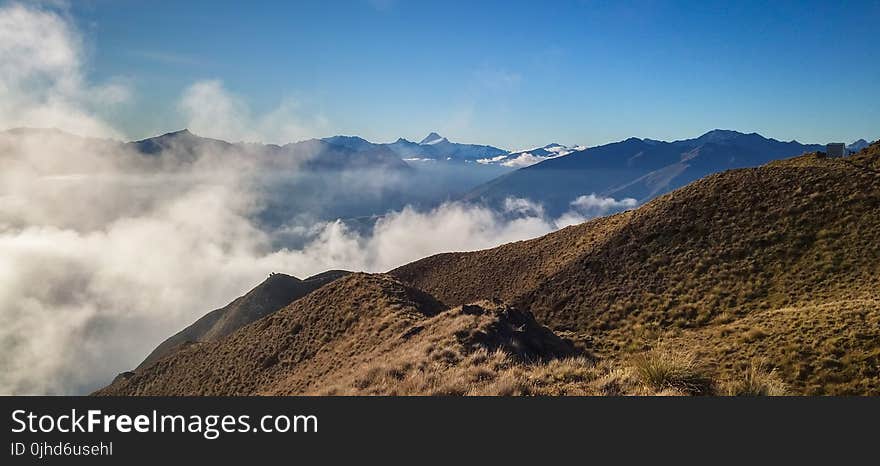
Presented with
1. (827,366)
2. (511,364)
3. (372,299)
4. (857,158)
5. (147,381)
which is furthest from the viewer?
(857,158)

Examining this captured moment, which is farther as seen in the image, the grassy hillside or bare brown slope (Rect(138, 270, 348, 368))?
bare brown slope (Rect(138, 270, 348, 368))

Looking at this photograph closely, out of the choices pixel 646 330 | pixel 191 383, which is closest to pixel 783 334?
pixel 646 330

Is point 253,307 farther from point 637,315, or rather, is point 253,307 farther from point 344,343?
point 637,315

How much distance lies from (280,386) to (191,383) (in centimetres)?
1751

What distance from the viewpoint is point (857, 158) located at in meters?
63.6

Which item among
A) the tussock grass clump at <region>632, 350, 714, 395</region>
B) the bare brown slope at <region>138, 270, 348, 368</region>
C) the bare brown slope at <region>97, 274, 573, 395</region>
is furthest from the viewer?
the bare brown slope at <region>138, 270, 348, 368</region>

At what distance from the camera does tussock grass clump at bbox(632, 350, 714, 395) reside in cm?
1238

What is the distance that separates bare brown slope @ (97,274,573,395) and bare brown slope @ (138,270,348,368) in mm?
74199

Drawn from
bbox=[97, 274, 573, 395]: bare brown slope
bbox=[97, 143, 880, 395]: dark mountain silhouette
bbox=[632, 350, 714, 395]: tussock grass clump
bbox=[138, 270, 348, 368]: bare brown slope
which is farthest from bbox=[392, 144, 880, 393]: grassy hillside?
bbox=[138, 270, 348, 368]: bare brown slope

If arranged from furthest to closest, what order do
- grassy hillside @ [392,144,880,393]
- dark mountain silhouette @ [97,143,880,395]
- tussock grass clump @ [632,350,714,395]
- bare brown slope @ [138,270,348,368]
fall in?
bare brown slope @ [138,270,348,368] < grassy hillside @ [392,144,880,393] < dark mountain silhouette @ [97,143,880,395] < tussock grass clump @ [632,350,714,395]

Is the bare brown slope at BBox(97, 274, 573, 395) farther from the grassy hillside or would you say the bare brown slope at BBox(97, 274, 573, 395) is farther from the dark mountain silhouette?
the grassy hillside

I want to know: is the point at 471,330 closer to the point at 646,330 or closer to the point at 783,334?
the point at 783,334

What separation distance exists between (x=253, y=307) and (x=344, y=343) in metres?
111

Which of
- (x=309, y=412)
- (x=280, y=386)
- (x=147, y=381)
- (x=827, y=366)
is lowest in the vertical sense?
(x=147, y=381)
